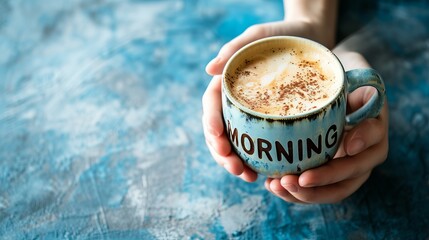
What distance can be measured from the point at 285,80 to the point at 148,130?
353 mm

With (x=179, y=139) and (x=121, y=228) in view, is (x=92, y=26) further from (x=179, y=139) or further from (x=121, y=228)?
(x=121, y=228)

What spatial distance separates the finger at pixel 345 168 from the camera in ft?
2.34

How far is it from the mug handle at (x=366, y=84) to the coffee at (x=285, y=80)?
0.08 feet

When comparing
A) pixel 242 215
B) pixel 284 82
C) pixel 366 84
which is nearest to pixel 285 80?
pixel 284 82

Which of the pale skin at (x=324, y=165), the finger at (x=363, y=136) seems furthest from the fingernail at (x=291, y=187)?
the finger at (x=363, y=136)

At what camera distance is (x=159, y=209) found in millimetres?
849

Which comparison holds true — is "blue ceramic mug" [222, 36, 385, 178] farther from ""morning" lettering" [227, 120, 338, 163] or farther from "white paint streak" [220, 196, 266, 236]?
"white paint streak" [220, 196, 266, 236]

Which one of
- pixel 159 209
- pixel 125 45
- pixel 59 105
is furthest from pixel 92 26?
pixel 159 209

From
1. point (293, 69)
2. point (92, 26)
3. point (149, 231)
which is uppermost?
point (293, 69)

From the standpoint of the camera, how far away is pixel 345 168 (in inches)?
29.6

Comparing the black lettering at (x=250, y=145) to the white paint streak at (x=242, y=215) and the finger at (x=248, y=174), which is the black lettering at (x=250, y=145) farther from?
the white paint streak at (x=242, y=215)

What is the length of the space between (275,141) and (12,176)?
1.68 feet

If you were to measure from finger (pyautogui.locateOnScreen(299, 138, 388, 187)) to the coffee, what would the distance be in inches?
4.1

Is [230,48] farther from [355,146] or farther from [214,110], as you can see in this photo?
[355,146]
